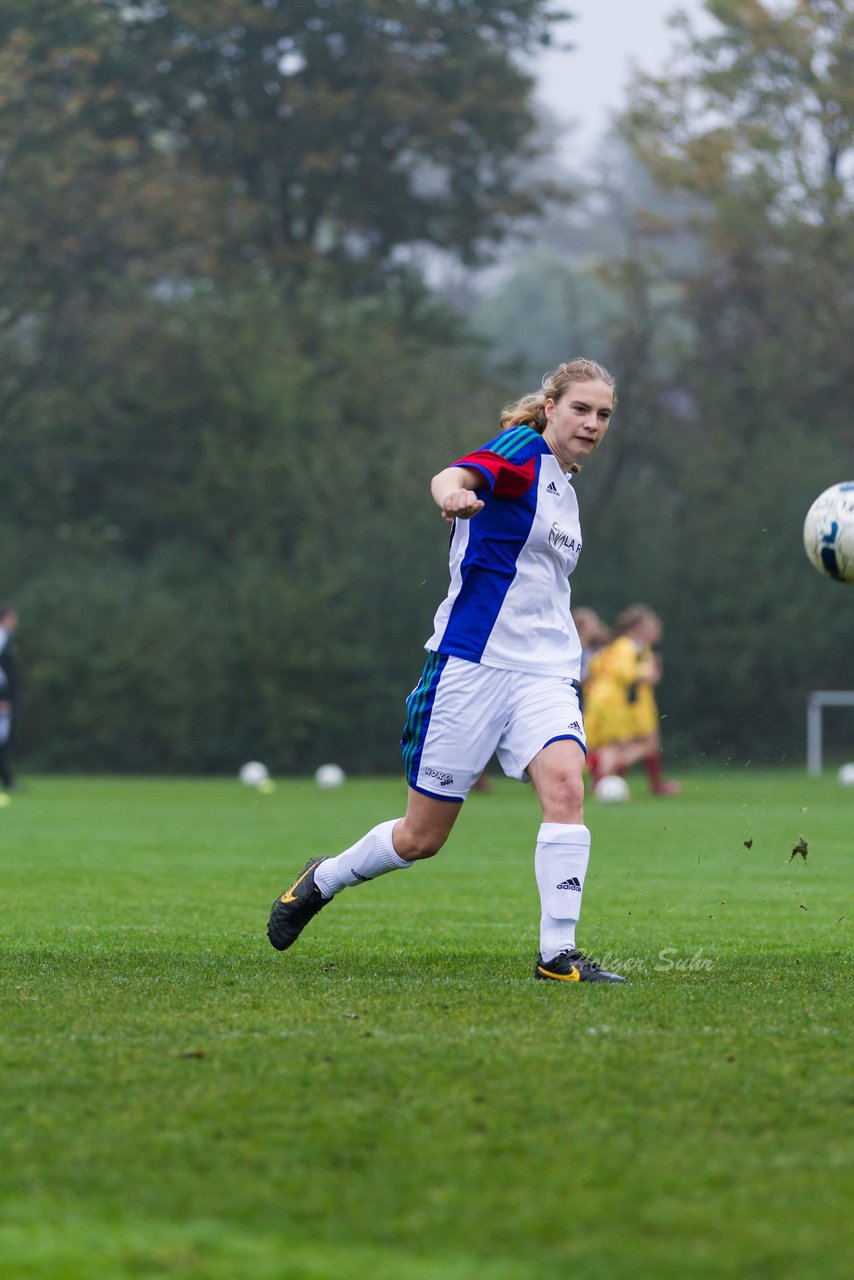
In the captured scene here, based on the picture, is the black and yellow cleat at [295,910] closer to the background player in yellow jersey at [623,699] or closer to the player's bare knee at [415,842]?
the player's bare knee at [415,842]

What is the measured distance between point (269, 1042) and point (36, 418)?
86.5ft

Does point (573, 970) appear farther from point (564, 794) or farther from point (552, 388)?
point (552, 388)

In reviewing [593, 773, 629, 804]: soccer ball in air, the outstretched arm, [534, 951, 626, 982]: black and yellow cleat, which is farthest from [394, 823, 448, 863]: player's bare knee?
[593, 773, 629, 804]: soccer ball in air

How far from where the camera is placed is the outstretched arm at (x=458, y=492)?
5586 mm

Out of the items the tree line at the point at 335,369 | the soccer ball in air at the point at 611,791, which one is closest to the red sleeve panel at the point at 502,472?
the soccer ball in air at the point at 611,791

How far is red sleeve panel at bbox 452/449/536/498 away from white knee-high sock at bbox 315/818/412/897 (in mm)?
1210

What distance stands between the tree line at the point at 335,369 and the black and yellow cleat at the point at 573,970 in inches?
859

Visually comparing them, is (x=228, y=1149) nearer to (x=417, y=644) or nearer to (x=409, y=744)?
(x=409, y=744)

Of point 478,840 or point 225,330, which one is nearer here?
point 478,840

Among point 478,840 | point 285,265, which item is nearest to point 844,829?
point 478,840

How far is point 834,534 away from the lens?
6738 mm

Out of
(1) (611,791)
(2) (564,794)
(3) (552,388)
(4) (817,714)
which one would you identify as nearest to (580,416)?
(3) (552,388)

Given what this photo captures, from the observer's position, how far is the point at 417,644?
28.4 meters

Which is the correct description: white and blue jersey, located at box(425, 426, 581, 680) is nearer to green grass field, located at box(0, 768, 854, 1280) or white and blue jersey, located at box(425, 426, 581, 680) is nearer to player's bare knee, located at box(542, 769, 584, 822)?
player's bare knee, located at box(542, 769, 584, 822)
